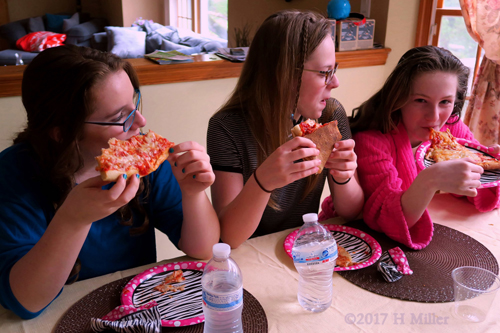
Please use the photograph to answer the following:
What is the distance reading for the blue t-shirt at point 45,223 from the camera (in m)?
1.16

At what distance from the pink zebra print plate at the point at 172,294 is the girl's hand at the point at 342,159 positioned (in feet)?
1.87

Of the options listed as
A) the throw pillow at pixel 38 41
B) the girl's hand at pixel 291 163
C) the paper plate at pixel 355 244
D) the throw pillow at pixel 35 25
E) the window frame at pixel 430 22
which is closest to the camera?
the girl's hand at pixel 291 163

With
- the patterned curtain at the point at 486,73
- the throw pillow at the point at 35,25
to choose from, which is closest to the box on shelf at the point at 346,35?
the patterned curtain at the point at 486,73

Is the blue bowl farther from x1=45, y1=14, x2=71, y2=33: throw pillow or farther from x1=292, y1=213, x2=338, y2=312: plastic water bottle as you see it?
x1=45, y1=14, x2=71, y2=33: throw pillow

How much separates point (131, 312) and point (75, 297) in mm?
231

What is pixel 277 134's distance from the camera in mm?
1617

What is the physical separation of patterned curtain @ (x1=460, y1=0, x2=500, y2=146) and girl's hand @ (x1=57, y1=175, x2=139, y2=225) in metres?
2.78

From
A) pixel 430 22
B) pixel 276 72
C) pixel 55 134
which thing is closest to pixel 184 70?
pixel 276 72

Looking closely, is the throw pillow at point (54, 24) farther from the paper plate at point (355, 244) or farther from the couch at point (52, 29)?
the paper plate at point (355, 244)

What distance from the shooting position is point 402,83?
6.02 feet

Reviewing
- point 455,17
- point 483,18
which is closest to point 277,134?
point 483,18

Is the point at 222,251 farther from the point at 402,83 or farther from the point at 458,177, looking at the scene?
the point at 402,83

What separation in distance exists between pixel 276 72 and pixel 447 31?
7.85 ft

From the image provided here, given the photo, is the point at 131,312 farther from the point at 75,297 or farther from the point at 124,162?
the point at 124,162
